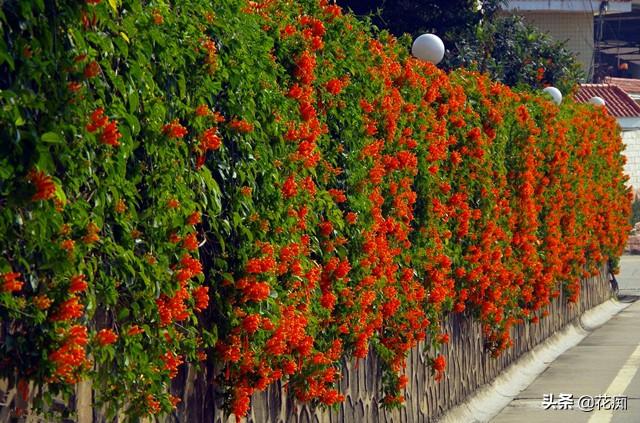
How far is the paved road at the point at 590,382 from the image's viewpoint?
37.8ft

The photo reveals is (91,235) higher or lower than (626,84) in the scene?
lower

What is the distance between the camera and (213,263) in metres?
6.27

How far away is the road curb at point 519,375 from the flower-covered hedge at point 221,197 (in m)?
1.13

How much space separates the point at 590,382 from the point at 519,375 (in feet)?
3.76

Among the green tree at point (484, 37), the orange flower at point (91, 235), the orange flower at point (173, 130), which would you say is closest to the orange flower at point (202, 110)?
the orange flower at point (173, 130)

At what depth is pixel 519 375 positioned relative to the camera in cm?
1453

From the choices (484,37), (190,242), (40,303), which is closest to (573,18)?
(484,37)

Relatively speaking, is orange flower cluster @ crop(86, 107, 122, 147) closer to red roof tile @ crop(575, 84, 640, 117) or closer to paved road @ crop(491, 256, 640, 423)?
paved road @ crop(491, 256, 640, 423)

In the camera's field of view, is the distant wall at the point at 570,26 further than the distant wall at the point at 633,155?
Yes

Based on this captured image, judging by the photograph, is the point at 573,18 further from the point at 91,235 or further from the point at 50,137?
the point at 50,137

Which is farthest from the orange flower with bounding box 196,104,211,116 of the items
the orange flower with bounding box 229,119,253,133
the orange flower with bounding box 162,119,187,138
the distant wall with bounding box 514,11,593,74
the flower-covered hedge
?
the distant wall with bounding box 514,11,593,74

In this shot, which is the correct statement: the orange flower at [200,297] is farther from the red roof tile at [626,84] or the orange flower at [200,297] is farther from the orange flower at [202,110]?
the red roof tile at [626,84]

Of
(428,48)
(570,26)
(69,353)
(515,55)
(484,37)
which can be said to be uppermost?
(570,26)

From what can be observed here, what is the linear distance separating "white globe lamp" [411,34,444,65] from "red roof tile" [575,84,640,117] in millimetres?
28593
